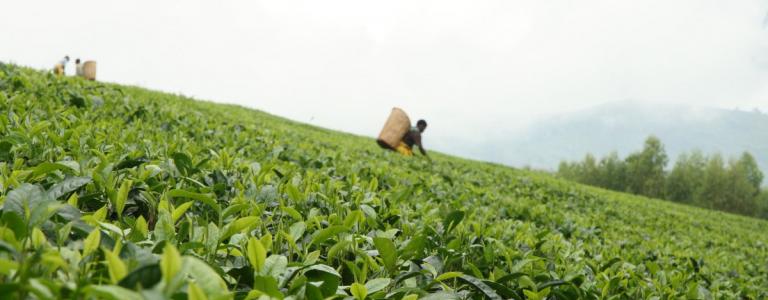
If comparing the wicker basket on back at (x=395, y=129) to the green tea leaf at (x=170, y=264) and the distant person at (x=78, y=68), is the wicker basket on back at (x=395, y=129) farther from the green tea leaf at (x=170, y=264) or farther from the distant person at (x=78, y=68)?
the distant person at (x=78, y=68)

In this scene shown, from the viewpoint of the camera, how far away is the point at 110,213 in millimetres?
1703

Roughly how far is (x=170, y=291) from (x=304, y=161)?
3568 millimetres

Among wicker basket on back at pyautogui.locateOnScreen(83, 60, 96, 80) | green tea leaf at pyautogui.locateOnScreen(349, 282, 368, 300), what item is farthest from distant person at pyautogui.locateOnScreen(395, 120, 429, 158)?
wicker basket on back at pyautogui.locateOnScreen(83, 60, 96, 80)

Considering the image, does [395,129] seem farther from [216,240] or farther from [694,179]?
[694,179]

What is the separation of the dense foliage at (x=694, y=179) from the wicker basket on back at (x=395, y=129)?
64.9 m

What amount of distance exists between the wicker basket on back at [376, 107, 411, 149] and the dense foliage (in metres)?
64.9

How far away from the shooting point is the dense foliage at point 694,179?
208 ft

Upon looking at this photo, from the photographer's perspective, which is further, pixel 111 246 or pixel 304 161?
pixel 304 161

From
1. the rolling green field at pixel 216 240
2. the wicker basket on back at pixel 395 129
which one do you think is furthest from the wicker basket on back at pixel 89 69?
the rolling green field at pixel 216 240

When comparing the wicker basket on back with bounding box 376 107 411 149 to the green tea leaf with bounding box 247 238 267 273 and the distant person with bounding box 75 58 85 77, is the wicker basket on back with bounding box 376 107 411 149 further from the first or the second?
the distant person with bounding box 75 58 85 77

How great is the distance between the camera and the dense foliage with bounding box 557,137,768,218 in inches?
2495

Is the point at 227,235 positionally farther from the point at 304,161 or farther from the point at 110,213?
the point at 304,161

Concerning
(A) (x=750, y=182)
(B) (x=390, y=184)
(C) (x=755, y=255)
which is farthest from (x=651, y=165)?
(B) (x=390, y=184)

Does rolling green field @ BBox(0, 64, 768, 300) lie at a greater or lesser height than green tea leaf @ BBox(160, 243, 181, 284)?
lesser
